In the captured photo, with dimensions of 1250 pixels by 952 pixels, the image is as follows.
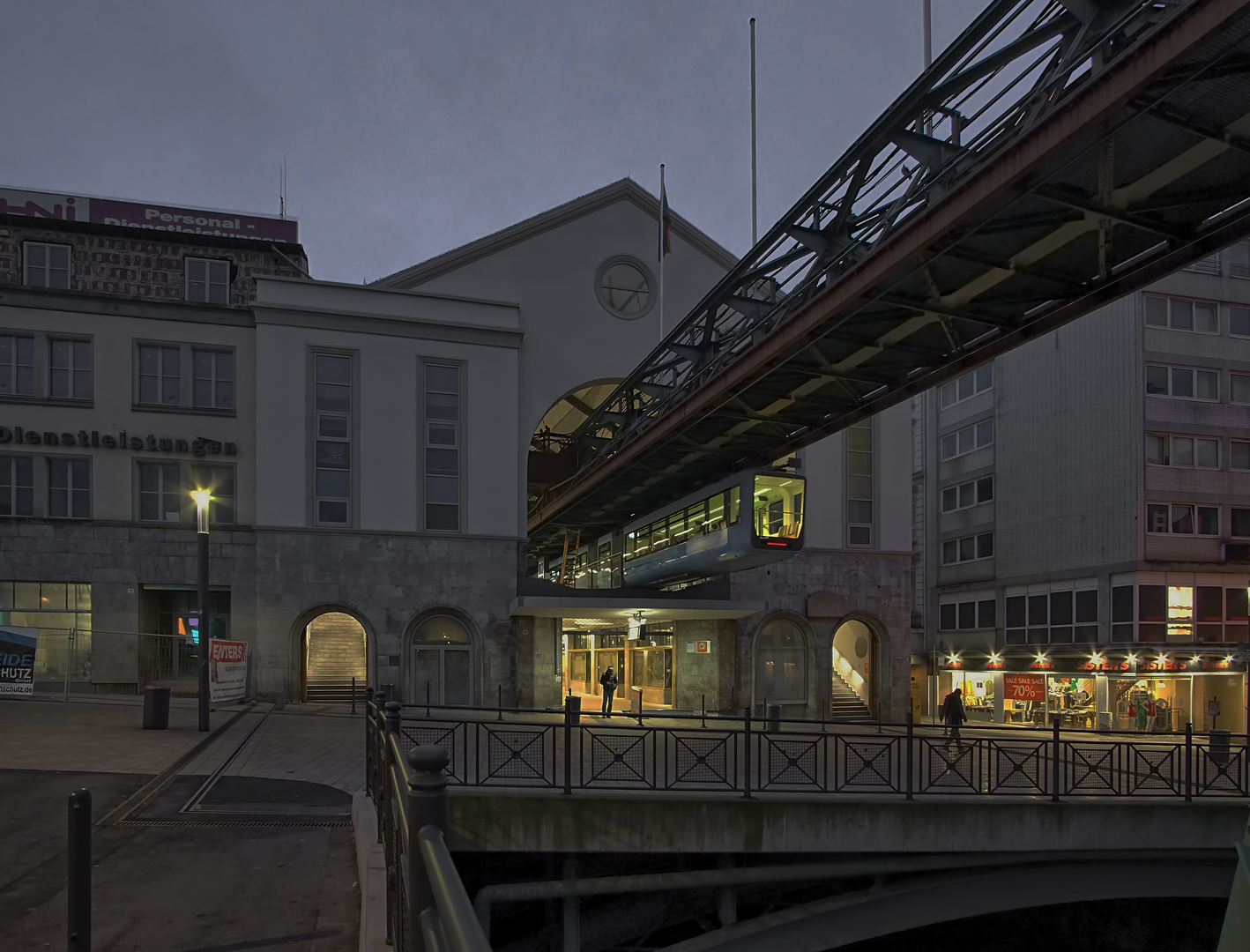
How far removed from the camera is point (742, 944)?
40.5 feet

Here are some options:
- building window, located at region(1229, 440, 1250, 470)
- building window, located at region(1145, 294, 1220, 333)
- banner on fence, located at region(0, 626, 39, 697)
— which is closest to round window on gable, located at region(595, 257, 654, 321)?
building window, located at region(1145, 294, 1220, 333)

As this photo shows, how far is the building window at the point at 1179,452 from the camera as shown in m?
33.6

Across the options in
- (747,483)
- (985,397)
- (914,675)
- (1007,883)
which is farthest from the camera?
(914,675)

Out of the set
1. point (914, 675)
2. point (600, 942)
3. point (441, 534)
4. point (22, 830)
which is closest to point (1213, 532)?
point (914, 675)

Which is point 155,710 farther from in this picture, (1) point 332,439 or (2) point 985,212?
(2) point 985,212

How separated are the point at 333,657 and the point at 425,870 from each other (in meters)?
30.6

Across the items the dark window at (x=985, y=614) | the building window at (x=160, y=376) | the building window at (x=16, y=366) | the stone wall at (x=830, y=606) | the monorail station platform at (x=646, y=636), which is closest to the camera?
the building window at (x=16, y=366)

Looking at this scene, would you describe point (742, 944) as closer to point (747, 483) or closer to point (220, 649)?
point (747, 483)

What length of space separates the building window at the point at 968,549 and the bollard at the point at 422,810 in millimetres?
42242

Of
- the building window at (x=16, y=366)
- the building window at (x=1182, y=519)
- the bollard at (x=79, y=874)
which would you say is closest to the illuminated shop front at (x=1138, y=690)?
the building window at (x=1182, y=519)

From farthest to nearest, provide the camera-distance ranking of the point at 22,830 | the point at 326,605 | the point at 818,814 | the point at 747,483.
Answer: the point at 326,605
the point at 747,483
the point at 818,814
the point at 22,830

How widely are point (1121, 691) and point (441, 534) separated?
79.9ft

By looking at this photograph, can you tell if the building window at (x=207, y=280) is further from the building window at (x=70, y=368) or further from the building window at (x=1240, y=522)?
the building window at (x=1240, y=522)

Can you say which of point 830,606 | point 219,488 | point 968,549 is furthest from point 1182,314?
point 219,488
